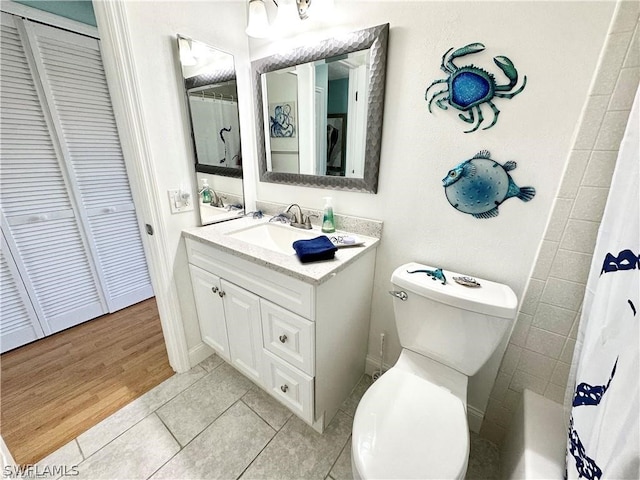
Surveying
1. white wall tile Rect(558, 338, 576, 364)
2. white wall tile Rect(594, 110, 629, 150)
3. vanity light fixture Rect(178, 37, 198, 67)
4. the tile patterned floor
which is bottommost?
the tile patterned floor

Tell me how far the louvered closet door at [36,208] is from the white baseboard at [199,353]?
109 centimetres

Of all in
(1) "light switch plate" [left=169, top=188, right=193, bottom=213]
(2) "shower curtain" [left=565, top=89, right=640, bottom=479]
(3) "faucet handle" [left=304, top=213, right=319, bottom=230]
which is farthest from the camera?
(3) "faucet handle" [left=304, top=213, right=319, bottom=230]

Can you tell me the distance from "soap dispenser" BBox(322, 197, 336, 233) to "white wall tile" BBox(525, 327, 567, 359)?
96cm

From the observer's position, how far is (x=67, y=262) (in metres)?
1.85

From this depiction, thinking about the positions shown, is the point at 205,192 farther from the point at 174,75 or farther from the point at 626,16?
the point at 626,16

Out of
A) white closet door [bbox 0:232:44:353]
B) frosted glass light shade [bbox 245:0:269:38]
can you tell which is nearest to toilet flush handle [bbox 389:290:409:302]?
frosted glass light shade [bbox 245:0:269:38]

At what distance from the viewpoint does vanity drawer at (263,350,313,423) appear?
1132mm

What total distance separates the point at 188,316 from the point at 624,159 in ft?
6.41

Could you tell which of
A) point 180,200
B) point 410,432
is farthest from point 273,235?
point 410,432

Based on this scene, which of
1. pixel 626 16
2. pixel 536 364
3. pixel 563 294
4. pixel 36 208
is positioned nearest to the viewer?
pixel 626 16

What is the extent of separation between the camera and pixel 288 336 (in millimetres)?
1112

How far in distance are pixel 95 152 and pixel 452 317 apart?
2.45 m

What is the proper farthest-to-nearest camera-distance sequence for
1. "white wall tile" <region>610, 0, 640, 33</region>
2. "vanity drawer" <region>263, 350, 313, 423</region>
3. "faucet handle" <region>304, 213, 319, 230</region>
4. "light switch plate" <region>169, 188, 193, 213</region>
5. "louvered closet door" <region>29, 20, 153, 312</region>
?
"louvered closet door" <region>29, 20, 153, 312</region> < "faucet handle" <region>304, 213, 319, 230</region> < "light switch plate" <region>169, 188, 193, 213</region> < "vanity drawer" <region>263, 350, 313, 423</region> < "white wall tile" <region>610, 0, 640, 33</region>

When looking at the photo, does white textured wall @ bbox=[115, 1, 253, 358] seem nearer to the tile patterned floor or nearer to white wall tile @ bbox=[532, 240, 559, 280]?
the tile patterned floor
